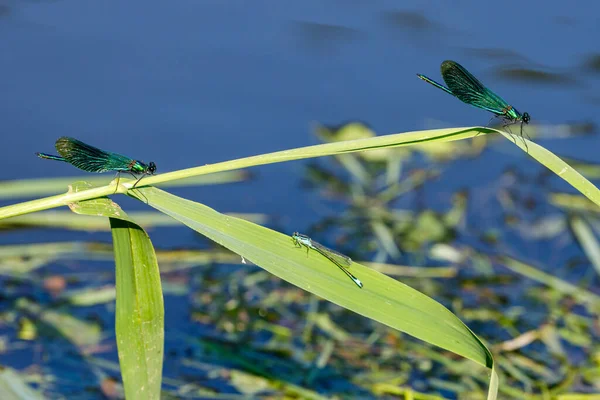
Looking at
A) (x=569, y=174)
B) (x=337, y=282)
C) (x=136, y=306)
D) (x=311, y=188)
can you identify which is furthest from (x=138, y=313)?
(x=311, y=188)

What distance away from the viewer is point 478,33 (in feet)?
16.7

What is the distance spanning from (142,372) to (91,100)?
123 inches

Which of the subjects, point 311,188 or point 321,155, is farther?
point 311,188

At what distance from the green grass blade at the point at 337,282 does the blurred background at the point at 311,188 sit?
1197mm

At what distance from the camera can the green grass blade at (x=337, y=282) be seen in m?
1.27

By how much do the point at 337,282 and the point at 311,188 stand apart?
2.69 m

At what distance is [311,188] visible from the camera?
3998mm

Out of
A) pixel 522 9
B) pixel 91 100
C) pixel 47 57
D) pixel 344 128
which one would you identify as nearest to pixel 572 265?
pixel 344 128

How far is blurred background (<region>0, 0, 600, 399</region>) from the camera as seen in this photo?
2.81 metres

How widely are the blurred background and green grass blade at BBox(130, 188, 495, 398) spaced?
1197 millimetres

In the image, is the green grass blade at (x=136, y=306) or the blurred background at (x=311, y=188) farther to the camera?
the blurred background at (x=311, y=188)

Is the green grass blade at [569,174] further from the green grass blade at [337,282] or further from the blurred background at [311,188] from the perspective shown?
the blurred background at [311,188]

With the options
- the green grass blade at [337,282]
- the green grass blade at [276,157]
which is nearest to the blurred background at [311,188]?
the green grass blade at [337,282]

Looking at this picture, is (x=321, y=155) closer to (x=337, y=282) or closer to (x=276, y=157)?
(x=276, y=157)
